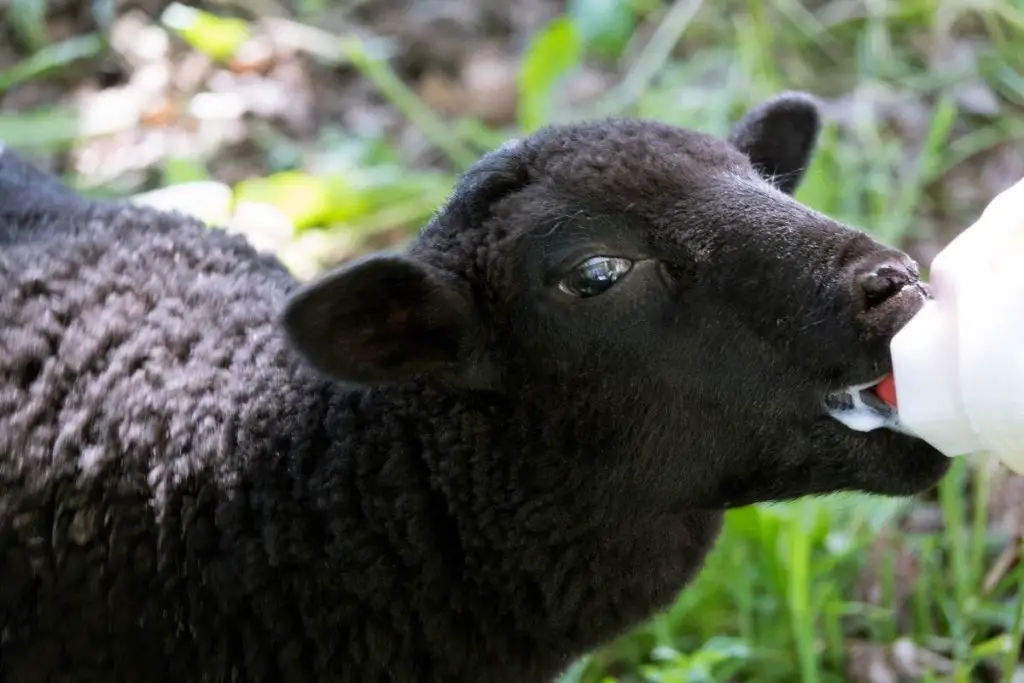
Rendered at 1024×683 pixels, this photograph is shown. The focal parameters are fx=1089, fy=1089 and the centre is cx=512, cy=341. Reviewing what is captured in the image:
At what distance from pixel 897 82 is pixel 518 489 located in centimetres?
385

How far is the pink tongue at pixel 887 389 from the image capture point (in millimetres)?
1939

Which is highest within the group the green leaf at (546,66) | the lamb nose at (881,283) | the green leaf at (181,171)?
the green leaf at (546,66)

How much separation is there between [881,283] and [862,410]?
0.25 metres

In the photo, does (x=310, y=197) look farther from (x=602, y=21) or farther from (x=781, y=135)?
(x=781, y=135)

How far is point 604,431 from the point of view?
208 centimetres

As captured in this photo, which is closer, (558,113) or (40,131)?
(40,131)

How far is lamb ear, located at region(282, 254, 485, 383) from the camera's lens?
6.15ft

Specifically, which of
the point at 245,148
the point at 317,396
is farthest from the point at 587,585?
the point at 245,148

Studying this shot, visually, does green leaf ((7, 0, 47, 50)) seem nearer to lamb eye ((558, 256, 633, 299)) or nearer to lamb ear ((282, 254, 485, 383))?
lamb ear ((282, 254, 485, 383))

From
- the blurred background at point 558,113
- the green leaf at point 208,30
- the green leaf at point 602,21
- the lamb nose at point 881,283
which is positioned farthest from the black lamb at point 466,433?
the green leaf at point 602,21

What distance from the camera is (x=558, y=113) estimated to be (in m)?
4.78

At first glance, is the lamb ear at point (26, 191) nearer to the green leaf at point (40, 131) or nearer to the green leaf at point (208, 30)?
the green leaf at point (208, 30)

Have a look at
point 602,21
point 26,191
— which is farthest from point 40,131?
point 602,21

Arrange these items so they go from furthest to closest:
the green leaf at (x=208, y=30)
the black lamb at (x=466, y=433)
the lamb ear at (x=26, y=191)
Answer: the green leaf at (x=208, y=30), the lamb ear at (x=26, y=191), the black lamb at (x=466, y=433)
